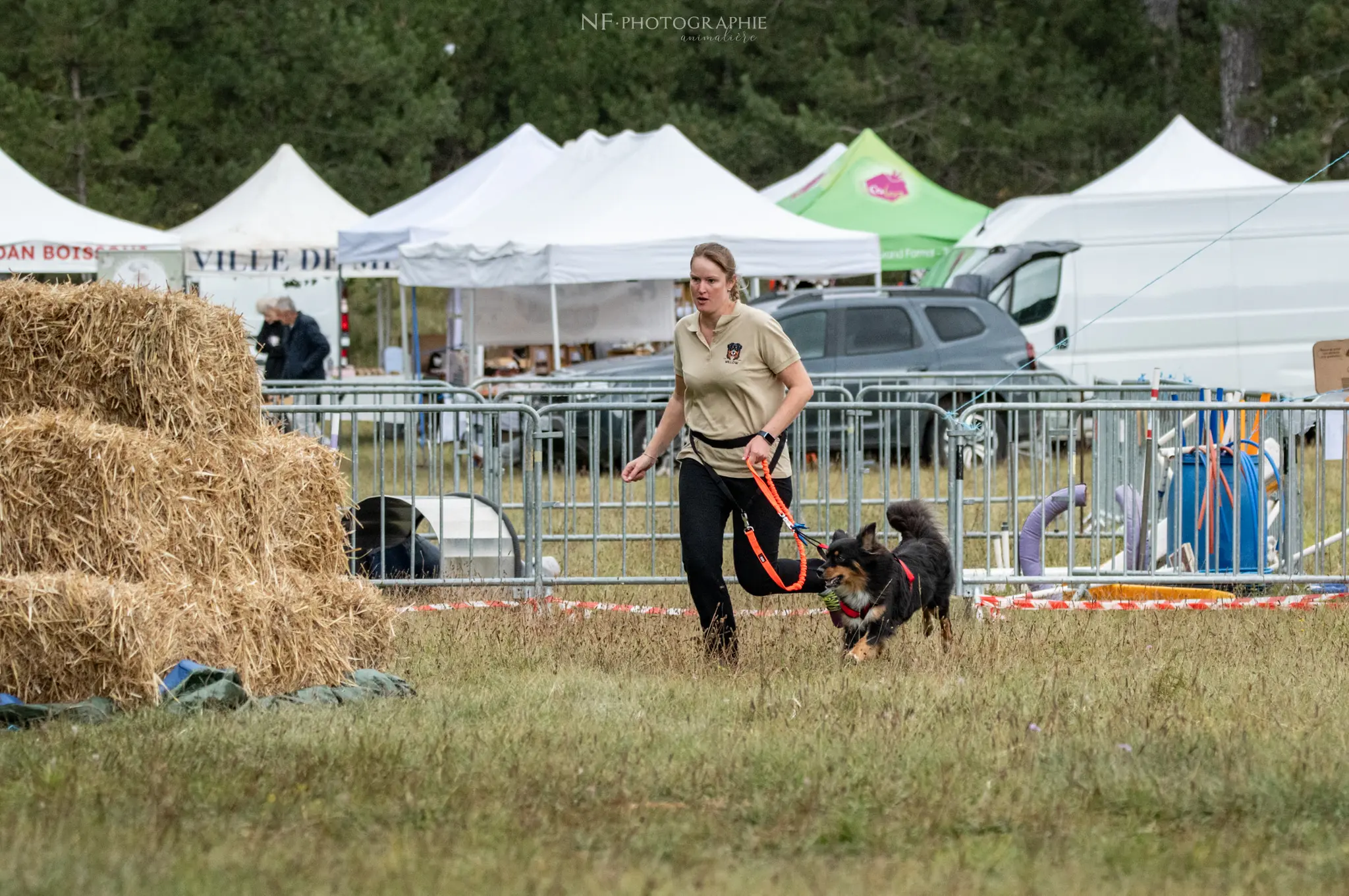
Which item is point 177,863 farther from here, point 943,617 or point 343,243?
point 343,243

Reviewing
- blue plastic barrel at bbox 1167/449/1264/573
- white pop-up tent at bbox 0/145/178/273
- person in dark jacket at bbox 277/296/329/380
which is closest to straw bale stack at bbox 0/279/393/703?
blue plastic barrel at bbox 1167/449/1264/573

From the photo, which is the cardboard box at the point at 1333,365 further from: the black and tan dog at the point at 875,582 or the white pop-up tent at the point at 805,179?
the white pop-up tent at the point at 805,179

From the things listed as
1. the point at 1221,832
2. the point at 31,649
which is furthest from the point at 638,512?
the point at 1221,832

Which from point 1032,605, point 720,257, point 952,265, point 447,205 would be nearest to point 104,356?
point 720,257

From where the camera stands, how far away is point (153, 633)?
6266 millimetres

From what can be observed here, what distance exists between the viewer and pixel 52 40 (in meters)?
34.1

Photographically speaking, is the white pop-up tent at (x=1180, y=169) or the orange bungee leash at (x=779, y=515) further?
the white pop-up tent at (x=1180, y=169)

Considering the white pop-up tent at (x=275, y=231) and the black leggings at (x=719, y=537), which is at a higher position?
the white pop-up tent at (x=275, y=231)

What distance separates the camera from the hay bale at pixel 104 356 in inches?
264

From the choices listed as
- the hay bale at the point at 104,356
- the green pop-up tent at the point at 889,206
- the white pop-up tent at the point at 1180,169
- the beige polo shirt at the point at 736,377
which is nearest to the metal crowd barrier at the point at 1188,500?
the beige polo shirt at the point at 736,377

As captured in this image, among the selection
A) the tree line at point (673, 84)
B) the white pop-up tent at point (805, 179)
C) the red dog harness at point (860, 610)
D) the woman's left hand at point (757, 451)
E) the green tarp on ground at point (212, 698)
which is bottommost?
the green tarp on ground at point (212, 698)

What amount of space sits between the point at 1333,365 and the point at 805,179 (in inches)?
785

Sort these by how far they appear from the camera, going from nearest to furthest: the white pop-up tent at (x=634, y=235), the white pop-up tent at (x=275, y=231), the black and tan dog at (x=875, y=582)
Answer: the black and tan dog at (x=875, y=582) < the white pop-up tent at (x=634, y=235) < the white pop-up tent at (x=275, y=231)

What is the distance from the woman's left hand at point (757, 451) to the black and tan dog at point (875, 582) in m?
0.52
